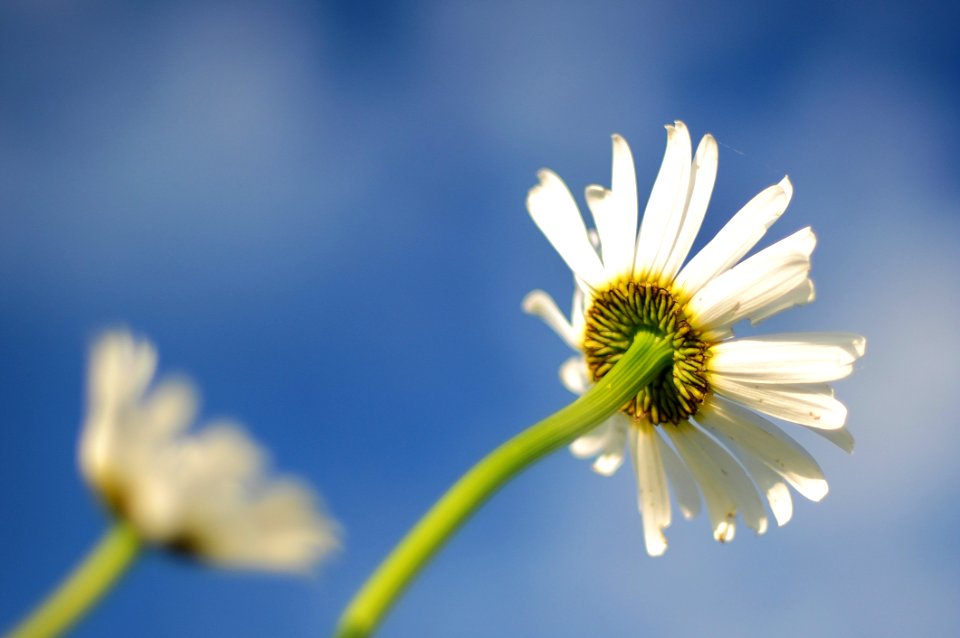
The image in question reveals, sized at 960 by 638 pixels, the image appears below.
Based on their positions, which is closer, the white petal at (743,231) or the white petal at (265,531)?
the white petal at (265,531)

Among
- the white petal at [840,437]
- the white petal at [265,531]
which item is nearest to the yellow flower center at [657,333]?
the white petal at [840,437]

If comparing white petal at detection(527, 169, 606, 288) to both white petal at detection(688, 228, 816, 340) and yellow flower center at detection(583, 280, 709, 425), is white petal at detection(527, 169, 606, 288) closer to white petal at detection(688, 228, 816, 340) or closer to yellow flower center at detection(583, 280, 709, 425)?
yellow flower center at detection(583, 280, 709, 425)

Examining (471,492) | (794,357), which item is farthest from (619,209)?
(471,492)

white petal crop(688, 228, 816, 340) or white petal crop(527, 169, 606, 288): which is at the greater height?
white petal crop(527, 169, 606, 288)

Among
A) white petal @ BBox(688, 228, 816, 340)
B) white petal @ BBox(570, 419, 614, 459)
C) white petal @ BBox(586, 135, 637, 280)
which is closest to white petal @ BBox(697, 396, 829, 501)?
white petal @ BBox(688, 228, 816, 340)

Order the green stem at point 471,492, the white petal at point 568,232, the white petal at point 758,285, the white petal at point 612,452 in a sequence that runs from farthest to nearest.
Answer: the white petal at point 612,452
the white petal at point 568,232
the white petal at point 758,285
the green stem at point 471,492

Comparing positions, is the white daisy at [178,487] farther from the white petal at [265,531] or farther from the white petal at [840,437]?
the white petal at [840,437]
